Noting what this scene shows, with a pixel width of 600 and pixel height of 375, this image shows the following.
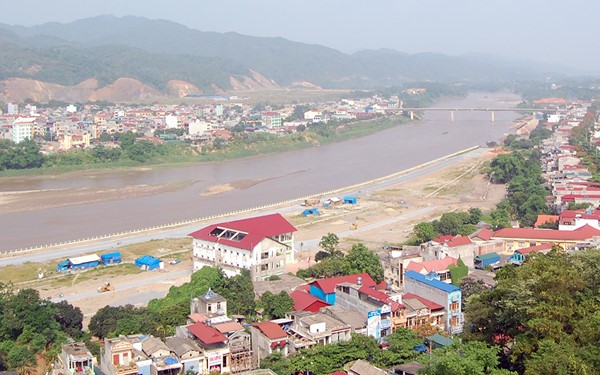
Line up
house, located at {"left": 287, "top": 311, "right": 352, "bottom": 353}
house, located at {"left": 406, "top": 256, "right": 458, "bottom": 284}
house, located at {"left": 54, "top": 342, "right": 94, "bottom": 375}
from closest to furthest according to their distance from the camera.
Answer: house, located at {"left": 54, "top": 342, "right": 94, "bottom": 375}
house, located at {"left": 287, "top": 311, "right": 352, "bottom": 353}
house, located at {"left": 406, "top": 256, "right": 458, "bottom": 284}

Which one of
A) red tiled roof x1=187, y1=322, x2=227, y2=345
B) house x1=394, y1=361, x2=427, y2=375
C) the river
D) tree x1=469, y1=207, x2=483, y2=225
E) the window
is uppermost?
red tiled roof x1=187, y1=322, x2=227, y2=345

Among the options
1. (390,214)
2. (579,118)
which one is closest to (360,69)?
(579,118)

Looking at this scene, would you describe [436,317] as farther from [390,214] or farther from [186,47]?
[186,47]

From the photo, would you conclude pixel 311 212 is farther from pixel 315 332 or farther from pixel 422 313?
pixel 315 332

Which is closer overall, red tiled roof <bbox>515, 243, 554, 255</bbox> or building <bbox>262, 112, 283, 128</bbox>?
red tiled roof <bbox>515, 243, 554, 255</bbox>

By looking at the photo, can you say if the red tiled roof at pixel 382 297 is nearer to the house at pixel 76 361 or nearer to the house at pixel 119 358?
the house at pixel 119 358

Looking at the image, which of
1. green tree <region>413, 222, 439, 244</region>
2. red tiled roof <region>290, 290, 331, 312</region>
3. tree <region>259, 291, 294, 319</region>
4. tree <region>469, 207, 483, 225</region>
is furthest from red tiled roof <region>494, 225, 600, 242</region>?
tree <region>259, 291, 294, 319</region>

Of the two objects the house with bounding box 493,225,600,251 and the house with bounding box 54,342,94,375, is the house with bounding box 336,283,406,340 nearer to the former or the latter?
the house with bounding box 54,342,94,375
